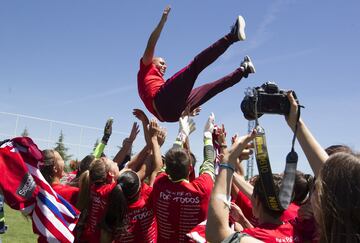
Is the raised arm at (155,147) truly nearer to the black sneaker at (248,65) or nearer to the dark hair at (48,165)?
the dark hair at (48,165)

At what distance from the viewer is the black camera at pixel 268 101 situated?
2277 millimetres

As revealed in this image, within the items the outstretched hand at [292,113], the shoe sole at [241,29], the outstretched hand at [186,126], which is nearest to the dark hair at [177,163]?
the outstretched hand at [186,126]

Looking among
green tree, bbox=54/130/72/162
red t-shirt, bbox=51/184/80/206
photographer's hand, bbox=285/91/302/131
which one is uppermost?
photographer's hand, bbox=285/91/302/131

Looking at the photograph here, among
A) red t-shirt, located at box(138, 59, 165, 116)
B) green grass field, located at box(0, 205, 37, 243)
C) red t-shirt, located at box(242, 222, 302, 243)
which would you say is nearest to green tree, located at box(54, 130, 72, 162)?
green grass field, located at box(0, 205, 37, 243)

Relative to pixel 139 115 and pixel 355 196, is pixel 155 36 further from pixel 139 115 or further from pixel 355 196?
pixel 355 196

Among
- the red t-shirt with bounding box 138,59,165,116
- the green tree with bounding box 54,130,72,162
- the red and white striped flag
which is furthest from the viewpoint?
the green tree with bounding box 54,130,72,162

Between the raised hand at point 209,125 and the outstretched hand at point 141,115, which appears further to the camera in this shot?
the outstretched hand at point 141,115

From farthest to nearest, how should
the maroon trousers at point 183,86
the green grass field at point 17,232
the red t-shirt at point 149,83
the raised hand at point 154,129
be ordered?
the green grass field at point 17,232 → the red t-shirt at point 149,83 → the maroon trousers at point 183,86 → the raised hand at point 154,129

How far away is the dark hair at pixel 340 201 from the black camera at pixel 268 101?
2.15 feet

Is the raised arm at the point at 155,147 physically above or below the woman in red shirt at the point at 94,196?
above

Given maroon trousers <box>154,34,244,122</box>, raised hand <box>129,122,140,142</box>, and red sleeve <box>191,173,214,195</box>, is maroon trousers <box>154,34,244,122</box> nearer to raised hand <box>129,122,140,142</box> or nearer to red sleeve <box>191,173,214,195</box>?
raised hand <box>129,122,140,142</box>

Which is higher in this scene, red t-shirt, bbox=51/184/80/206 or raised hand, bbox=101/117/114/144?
raised hand, bbox=101/117/114/144

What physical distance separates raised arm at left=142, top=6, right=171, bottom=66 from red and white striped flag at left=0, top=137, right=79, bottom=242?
252cm

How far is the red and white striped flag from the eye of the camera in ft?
11.5
